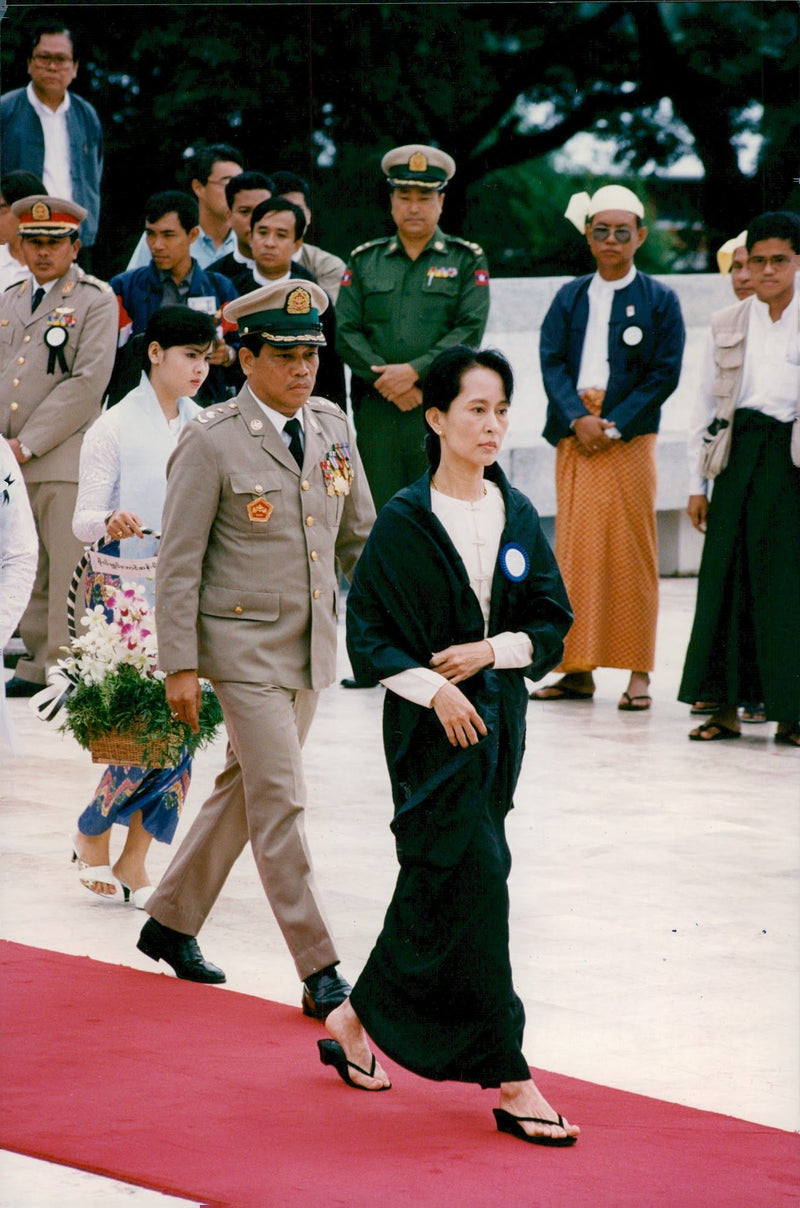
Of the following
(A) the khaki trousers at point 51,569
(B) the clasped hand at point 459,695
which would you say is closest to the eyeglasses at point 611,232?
(A) the khaki trousers at point 51,569

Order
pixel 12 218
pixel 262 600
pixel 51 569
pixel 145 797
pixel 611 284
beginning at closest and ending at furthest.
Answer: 1. pixel 262 600
2. pixel 145 797
3. pixel 51 569
4. pixel 611 284
5. pixel 12 218

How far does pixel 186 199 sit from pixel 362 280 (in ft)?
3.54

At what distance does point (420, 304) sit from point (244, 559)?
448 centimetres

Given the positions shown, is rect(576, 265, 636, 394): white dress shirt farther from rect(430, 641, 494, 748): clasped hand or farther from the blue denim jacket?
rect(430, 641, 494, 748): clasped hand

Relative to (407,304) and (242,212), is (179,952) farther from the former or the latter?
(242,212)

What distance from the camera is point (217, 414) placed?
4.90 metres

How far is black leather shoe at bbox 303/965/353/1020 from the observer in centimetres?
466

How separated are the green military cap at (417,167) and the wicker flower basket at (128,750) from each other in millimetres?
4219

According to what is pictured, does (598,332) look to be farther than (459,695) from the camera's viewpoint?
Yes

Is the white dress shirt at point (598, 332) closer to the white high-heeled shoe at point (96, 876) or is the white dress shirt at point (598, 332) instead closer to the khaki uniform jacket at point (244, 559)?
the white high-heeled shoe at point (96, 876)

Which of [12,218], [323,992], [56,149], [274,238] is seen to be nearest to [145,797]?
[323,992]

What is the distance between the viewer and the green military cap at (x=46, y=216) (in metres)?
8.27

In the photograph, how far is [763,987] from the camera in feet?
16.7

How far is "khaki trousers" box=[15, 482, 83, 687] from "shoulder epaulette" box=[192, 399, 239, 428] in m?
3.81
